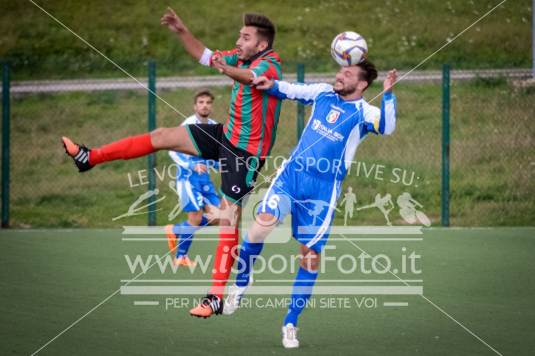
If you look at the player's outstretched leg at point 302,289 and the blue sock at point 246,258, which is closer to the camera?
the player's outstretched leg at point 302,289

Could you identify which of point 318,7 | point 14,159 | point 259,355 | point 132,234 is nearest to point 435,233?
point 132,234

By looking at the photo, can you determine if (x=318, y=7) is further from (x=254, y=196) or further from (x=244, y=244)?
(x=244, y=244)

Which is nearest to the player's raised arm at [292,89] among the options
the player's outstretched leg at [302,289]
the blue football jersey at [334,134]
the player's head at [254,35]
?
the blue football jersey at [334,134]

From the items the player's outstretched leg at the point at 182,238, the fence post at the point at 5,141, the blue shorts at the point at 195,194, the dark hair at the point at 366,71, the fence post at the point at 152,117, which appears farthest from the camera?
the fence post at the point at 152,117

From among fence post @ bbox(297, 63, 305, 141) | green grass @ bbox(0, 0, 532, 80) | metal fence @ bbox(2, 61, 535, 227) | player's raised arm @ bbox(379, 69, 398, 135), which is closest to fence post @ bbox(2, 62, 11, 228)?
metal fence @ bbox(2, 61, 535, 227)

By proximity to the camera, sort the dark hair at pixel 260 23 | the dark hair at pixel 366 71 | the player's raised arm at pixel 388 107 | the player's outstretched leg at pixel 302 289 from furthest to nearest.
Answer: the dark hair at pixel 260 23
the dark hair at pixel 366 71
the player's outstretched leg at pixel 302 289
the player's raised arm at pixel 388 107

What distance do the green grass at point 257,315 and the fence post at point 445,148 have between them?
2.28m

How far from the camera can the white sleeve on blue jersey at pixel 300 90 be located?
732 cm

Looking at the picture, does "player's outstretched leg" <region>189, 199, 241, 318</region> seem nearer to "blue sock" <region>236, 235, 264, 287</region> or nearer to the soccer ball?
"blue sock" <region>236, 235, 264, 287</region>

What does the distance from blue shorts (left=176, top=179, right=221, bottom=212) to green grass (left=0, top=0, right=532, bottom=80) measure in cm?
1117

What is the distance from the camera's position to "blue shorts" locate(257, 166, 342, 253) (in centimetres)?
712

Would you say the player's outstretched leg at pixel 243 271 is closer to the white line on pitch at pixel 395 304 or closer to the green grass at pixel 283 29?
the white line on pitch at pixel 395 304

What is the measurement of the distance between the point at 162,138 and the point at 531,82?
1001 centimetres

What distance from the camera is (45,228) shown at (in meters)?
13.3
